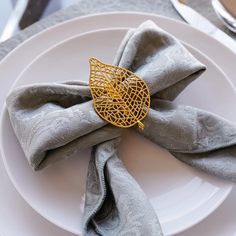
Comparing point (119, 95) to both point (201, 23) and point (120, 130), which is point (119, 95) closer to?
point (120, 130)

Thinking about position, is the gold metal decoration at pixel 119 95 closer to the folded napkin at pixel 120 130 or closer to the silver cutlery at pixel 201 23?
the folded napkin at pixel 120 130

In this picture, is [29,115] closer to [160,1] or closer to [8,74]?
[8,74]

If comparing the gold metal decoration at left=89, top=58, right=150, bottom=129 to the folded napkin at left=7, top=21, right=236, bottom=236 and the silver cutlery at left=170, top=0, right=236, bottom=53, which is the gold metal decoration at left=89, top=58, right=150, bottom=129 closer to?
the folded napkin at left=7, top=21, right=236, bottom=236

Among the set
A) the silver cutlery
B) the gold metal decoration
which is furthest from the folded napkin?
the silver cutlery

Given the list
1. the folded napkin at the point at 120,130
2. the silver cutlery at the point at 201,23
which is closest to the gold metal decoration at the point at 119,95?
the folded napkin at the point at 120,130

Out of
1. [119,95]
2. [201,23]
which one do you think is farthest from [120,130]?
[201,23]

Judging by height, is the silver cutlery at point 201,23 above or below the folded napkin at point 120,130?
above

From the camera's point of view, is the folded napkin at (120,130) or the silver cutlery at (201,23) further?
the silver cutlery at (201,23)
